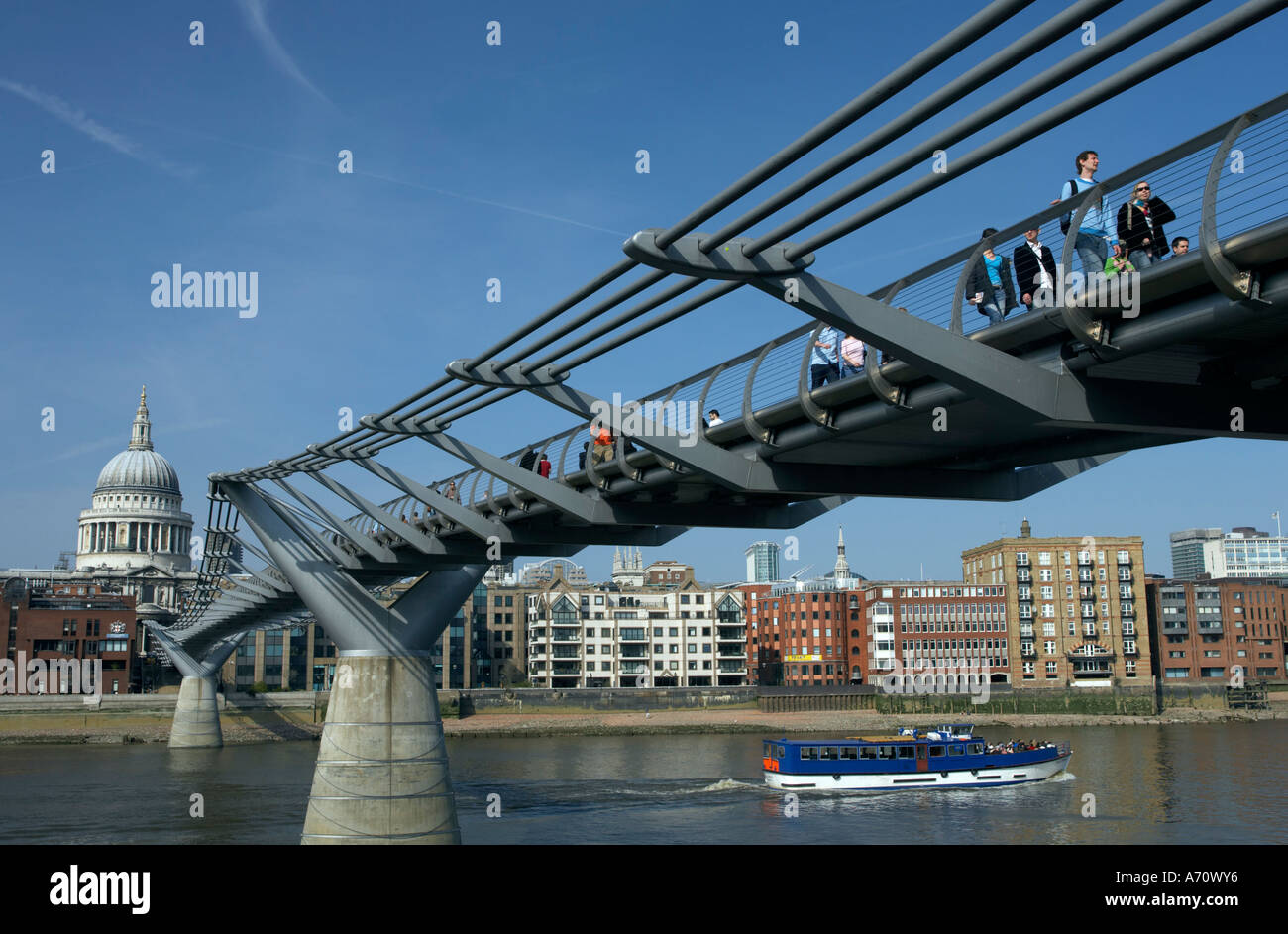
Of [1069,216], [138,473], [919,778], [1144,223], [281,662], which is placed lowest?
[919,778]

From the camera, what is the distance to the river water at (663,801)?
122ft

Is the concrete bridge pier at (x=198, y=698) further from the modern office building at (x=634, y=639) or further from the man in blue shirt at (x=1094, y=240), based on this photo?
the man in blue shirt at (x=1094, y=240)

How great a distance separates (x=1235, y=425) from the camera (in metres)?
11.2

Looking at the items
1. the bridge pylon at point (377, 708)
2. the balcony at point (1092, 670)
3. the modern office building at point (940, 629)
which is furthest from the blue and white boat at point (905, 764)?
the balcony at point (1092, 670)

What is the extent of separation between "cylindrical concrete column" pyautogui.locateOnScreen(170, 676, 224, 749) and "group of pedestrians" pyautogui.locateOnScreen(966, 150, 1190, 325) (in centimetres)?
7414

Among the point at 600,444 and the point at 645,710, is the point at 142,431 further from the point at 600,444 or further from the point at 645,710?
the point at 600,444

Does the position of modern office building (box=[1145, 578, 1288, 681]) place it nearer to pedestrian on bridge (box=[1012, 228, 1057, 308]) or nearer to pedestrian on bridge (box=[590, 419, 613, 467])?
pedestrian on bridge (box=[590, 419, 613, 467])

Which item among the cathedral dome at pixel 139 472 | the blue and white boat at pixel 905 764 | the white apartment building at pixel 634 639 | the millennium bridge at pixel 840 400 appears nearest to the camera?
the millennium bridge at pixel 840 400

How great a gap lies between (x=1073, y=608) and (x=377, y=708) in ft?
290

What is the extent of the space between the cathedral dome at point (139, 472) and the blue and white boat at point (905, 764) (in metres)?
117

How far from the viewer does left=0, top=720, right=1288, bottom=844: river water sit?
3731cm

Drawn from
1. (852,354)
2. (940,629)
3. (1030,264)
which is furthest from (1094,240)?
(940,629)

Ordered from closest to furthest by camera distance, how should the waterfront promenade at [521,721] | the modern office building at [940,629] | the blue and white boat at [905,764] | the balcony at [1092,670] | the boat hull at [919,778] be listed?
the boat hull at [919,778], the blue and white boat at [905,764], the waterfront promenade at [521,721], the modern office building at [940,629], the balcony at [1092,670]

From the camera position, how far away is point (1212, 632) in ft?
362
